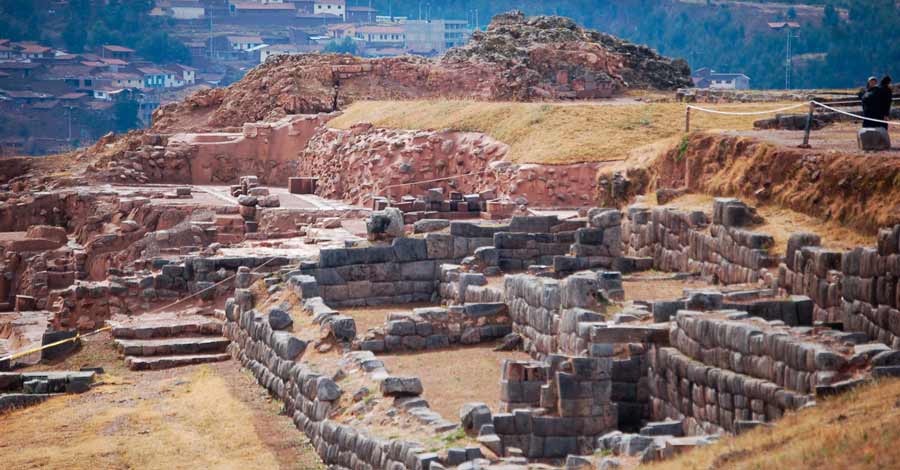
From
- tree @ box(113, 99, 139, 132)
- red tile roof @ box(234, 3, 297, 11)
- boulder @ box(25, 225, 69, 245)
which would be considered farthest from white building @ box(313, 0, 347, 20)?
boulder @ box(25, 225, 69, 245)

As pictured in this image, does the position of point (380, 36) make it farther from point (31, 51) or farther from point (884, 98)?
point (884, 98)

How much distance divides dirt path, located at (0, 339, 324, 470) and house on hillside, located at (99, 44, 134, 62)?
363ft

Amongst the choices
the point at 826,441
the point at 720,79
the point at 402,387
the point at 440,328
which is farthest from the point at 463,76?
the point at 826,441

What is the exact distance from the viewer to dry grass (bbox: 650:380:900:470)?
1673 cm

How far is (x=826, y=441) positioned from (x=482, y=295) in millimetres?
12788

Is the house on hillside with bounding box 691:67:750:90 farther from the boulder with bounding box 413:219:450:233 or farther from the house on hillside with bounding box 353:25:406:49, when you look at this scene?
the boulder with bounding box 413:219:450:233

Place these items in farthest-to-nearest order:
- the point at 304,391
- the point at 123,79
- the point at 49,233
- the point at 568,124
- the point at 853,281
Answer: the point at 123,79, the point at 49,233, the point at 568,124, the point at 304,391, the point at 853,281

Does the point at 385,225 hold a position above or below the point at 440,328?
above

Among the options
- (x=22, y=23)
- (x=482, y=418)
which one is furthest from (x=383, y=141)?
(x=22, y=23)

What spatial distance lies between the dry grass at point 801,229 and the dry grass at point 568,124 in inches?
345

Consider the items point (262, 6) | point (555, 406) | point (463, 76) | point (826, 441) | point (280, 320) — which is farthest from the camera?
point (262, 6)

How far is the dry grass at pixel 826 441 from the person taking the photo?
16.7 meters

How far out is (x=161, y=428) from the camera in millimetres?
26016

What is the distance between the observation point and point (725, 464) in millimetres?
17797
